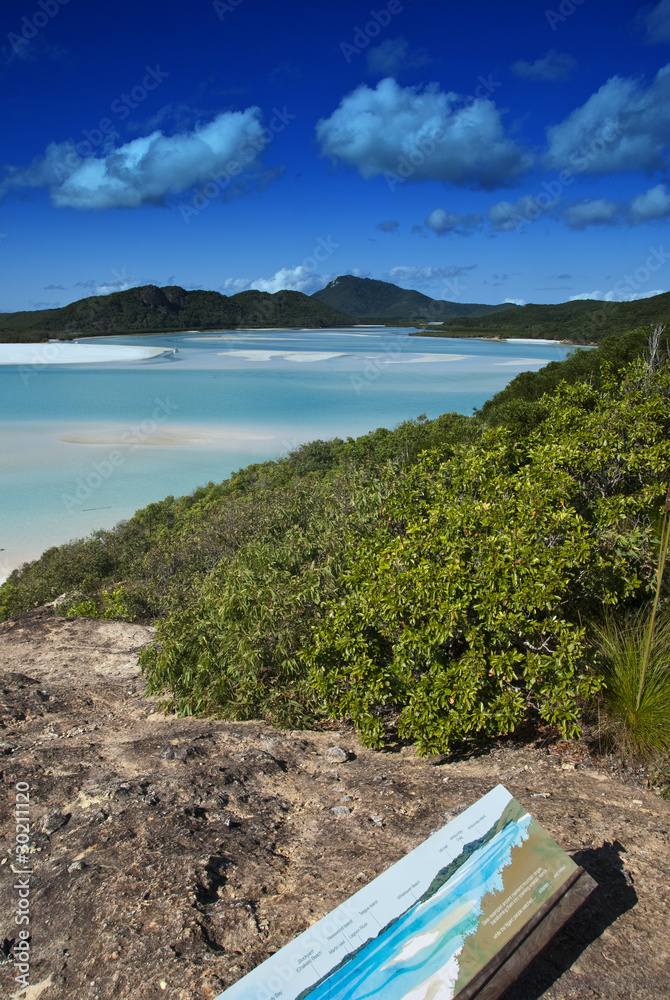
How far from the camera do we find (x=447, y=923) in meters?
2.47

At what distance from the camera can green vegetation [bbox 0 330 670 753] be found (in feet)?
14.5

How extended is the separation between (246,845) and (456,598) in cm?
213

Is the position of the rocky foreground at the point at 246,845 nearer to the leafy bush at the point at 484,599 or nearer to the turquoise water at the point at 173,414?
the leafy bush at the point at 484,599

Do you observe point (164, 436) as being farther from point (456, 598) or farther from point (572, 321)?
point (572, 321)

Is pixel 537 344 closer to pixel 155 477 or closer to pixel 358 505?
pixel 155 477

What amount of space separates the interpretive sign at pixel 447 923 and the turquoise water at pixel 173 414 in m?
22.3

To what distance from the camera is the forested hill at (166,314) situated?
14788 cm

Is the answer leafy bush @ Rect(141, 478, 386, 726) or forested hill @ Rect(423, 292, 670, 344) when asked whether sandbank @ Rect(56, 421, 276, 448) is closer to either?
leafy bush @ Rect(141, 478, 386, 726)

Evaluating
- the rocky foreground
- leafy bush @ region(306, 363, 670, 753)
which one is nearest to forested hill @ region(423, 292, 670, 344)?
leafy bush @ region(306, 363, 670, 753)

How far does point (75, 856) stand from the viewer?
391cm

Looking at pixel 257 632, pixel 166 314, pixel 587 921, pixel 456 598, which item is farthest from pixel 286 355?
pixel 587 921

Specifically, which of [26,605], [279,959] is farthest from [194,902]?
[26,605]

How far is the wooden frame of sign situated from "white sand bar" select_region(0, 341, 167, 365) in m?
100

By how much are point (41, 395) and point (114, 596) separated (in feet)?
180
